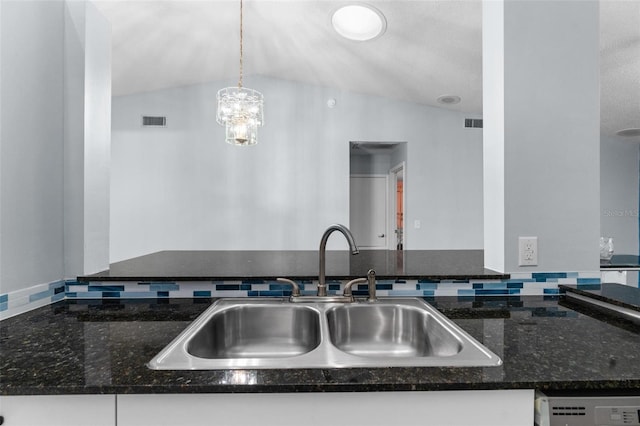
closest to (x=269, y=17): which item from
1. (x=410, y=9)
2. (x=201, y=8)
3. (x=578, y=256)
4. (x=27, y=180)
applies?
(x=201, y=8)

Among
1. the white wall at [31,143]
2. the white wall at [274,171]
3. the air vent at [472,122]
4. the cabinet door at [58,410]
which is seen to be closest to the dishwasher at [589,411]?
the cabinet door at [58,410]

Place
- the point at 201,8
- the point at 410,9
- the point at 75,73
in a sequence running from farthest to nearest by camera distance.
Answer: the point at 201,8 < the point at 410,9 < the point at 75,73

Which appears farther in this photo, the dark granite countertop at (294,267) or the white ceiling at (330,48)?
the white ceiling at (330,48)

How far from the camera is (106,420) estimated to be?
70 centimetres

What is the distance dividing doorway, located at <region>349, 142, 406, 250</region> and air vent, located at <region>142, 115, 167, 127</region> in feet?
9.76

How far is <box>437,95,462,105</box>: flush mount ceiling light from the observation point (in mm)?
4016

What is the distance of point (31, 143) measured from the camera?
1192 mm

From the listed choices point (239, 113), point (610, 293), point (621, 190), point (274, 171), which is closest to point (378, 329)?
point (610, 293)

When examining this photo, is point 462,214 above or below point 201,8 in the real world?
below

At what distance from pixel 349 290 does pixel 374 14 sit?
8.05ft

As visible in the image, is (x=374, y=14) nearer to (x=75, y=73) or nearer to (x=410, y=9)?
(x=410, y=9)

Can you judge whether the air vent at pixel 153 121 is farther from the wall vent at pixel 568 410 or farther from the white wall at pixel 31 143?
the wall vent at pixel 568 410

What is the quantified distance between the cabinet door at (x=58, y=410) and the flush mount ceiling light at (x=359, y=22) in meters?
2.96

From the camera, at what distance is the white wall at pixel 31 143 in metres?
1.10
